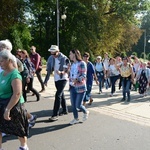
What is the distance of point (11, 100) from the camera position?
11.3 ft

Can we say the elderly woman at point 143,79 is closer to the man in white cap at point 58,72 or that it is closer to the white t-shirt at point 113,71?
the white t-shirt at point 113,71

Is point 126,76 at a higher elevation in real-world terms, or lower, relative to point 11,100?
higher

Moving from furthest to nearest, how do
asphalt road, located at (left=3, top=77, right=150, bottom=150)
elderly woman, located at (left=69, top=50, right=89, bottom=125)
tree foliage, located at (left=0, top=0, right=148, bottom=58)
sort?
1. tree foliage, located at (left=0, top=0, right=148, bottom=58)
2. elderly woman, located at (left=69, top=50, right=89, bottom=125)
3. asphalt road, located at (left=3, top=77, right=150, bottom=150)

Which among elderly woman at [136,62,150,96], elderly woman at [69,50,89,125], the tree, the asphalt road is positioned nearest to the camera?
the asphalt road

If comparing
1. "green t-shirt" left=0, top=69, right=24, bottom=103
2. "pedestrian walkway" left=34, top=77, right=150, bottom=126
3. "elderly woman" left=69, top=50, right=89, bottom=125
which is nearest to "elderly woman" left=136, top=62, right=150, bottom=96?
"pedestrian walkway" left=34, top=77, right=150, bottom=126

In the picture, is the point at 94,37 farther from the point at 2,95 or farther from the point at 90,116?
the point at 2,95

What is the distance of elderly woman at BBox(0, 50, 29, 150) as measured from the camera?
3436mm

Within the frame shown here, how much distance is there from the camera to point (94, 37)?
26094 millimetres

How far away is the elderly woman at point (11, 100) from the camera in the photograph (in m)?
3.44

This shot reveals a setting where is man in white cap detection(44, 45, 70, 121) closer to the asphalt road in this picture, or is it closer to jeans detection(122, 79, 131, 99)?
the asphalt road

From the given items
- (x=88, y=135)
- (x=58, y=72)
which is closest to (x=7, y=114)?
(x=88, y=135)

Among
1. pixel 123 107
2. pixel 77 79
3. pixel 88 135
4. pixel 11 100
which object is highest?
pixel 77 79

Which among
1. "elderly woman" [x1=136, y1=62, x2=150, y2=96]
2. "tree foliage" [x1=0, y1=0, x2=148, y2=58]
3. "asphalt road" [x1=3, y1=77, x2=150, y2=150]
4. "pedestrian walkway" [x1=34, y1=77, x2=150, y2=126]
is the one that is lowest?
"asphalt road" [x1=3, y1=77, x2=150, y2=150]

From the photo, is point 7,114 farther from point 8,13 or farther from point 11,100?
point 8,13
